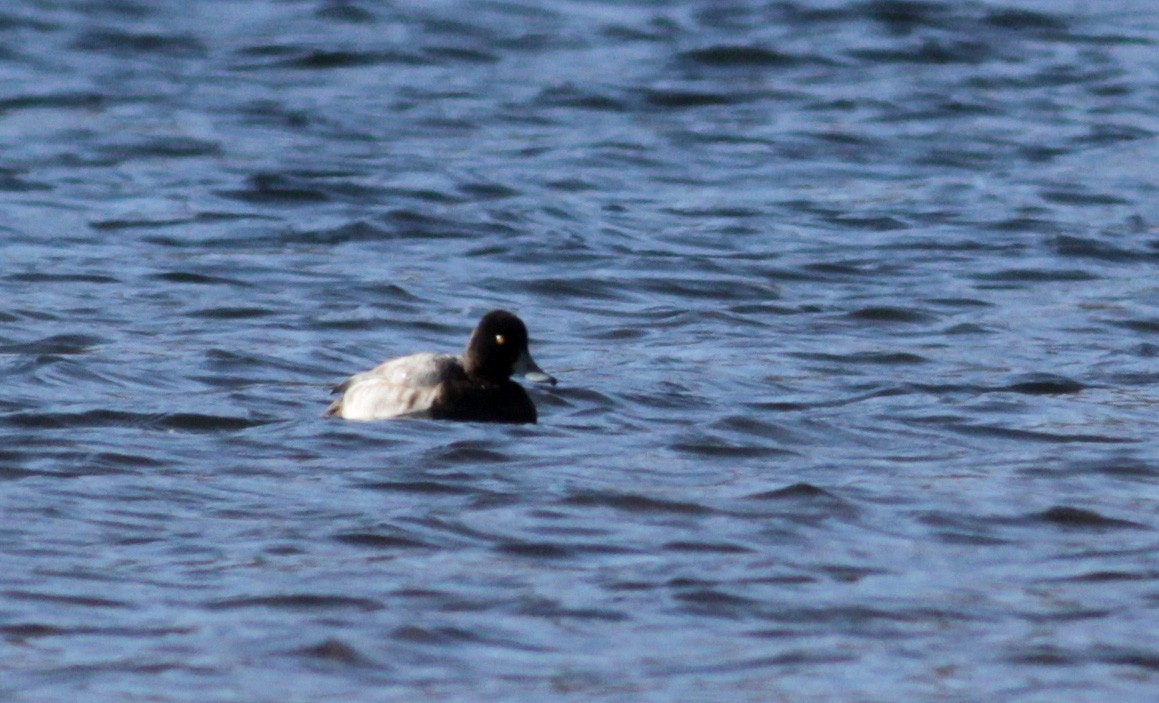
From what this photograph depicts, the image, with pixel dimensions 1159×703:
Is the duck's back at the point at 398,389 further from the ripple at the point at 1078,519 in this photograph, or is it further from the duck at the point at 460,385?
the ripple at the point at 1078,519

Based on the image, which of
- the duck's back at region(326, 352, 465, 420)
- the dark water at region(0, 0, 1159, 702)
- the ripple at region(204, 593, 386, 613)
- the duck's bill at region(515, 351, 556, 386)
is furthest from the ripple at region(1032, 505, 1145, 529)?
the duck's back at region(326, 352, 465, 420)

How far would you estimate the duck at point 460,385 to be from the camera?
946cm

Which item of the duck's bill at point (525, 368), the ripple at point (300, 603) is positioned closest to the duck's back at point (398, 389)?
the duck's bill at point (525, 368)

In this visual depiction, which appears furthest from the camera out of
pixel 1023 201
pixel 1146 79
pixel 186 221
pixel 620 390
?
pixel 1146 79

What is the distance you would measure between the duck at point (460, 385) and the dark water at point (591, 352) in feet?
0.55

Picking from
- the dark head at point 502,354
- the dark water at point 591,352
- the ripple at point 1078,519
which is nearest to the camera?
the dark water at point 591,352

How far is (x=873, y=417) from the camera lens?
963 centimetres

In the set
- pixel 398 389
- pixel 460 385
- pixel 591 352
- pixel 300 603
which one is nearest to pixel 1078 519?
pixel 300 603

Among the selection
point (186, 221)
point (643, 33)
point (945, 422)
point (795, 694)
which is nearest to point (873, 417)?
point (945, 422)

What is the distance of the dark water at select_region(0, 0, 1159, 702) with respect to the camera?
20.9 feet

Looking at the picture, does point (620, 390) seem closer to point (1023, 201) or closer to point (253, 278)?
point (253, 278)

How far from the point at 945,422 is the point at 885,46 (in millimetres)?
13574

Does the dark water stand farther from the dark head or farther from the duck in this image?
the dark head

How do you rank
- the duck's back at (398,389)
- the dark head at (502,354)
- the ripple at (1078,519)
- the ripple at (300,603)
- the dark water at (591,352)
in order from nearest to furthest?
the dark water at (591,352), the ripple at (300,603), the ripple at (1078,519), the duck's back at (398,389), the dark head at (502,354)
